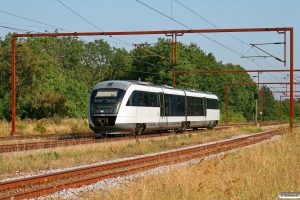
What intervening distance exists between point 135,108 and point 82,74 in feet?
248

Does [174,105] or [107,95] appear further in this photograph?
[174,105]

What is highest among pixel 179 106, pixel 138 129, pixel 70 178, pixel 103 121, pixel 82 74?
pixel 82 74

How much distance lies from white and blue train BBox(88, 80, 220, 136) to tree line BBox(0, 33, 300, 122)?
2780mm

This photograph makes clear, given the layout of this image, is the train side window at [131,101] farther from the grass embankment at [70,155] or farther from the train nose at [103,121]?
the grass embankment at [70,155]

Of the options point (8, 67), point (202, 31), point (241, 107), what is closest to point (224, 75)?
point (241, 107)

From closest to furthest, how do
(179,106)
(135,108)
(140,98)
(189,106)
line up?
(135,108), (140,98), (179,106), (189,106)

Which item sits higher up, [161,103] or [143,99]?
[143,99]

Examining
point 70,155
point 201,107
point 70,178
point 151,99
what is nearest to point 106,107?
point 151,99

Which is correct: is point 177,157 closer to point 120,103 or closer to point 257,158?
point 257,158

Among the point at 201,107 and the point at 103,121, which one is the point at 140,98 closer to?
the point at 103,121

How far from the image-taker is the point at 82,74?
10588 cm

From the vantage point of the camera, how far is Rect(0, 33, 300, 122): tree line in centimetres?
4938

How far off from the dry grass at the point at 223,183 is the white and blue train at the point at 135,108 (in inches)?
611

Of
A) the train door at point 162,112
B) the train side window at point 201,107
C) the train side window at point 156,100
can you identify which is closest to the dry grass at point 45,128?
the train door at point 162,112
